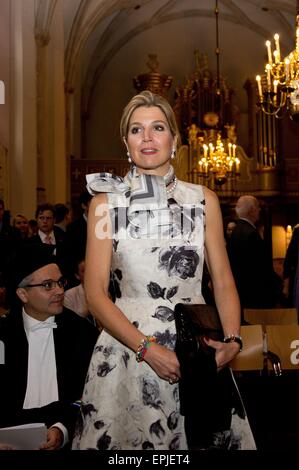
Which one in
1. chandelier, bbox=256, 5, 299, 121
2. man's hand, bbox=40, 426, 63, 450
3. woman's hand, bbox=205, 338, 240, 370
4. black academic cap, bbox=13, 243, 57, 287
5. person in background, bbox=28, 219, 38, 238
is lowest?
man's hand, bbox=40, 426, 63, 450

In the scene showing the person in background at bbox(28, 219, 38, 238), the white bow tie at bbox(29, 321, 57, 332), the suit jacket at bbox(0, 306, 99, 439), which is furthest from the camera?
the person in background at bbox(28, 219, 38, 238)

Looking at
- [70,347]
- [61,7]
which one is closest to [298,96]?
[70,347]

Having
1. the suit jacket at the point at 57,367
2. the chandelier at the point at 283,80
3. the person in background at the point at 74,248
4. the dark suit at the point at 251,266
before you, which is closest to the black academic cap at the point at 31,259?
the suit jacket at the point at 57,367

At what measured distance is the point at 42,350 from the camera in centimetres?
305

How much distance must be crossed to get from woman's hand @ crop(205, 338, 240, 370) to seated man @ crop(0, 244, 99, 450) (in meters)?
0.96

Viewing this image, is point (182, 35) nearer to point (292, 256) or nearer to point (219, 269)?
point (292, 256)

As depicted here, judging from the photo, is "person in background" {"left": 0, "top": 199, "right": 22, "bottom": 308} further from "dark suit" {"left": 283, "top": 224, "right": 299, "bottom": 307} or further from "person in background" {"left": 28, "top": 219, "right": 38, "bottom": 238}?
"dark suit" {"left": 283, "top": 224, "right": 299, "bottom": 307}

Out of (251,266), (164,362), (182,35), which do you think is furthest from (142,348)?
(182,35)

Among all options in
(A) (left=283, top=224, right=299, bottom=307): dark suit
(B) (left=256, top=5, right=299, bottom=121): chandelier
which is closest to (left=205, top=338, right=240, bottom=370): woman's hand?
(B) (left=256, top=5, right=299, bottom=121): chandelier

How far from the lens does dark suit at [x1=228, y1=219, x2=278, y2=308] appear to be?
654 cm

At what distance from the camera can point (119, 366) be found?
2.17 metres

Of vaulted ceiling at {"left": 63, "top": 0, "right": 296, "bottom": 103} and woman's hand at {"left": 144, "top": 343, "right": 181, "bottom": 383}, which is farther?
vaulted ceiling at {"left": 63, "top": 0, "right": 296, "bottom": 103}

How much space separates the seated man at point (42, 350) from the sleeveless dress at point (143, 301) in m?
0.73

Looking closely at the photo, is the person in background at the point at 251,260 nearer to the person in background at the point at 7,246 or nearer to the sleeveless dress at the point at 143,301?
the person in background at the point at 7,246
